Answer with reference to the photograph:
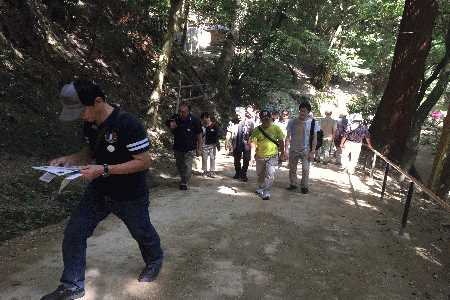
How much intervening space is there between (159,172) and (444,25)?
1291 cm

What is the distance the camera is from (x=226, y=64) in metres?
19.7

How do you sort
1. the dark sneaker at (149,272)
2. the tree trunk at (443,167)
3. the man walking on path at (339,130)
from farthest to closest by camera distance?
Answer: 1. the man walking on path at (339,130)
2. the tree trunk at (443,167)
3. the dark sneaker at (149,272)

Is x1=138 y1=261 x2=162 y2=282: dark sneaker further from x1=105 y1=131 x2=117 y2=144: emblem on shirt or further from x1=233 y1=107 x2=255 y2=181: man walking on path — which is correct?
x1=233 y1=107 x2=255 y2=181: man walking on path

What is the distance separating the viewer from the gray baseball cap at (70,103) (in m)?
3.55

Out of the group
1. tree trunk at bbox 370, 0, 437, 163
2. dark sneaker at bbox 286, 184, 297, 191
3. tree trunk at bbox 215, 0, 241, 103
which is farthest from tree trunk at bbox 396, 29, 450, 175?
tree trunk at bbox 215, 0, 241, 103

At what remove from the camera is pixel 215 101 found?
1967 cm

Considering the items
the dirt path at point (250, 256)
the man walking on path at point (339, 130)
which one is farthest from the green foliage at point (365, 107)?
the dirt path at point (250, 256)

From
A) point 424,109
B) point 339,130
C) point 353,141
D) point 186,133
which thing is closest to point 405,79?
point 424,109

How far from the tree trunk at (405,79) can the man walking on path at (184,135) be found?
7.53m

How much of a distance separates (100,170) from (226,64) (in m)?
16.7

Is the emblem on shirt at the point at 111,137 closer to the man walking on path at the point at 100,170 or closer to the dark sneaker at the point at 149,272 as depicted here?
the man walking on path at the point at 100,170

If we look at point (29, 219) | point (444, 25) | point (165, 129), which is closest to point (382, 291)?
point (29, 219)

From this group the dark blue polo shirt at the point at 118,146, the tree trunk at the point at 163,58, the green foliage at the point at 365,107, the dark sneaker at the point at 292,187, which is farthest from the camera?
the green foliage at the point at 365,107

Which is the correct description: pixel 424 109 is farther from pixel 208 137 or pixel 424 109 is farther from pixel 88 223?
pixel 88 223
